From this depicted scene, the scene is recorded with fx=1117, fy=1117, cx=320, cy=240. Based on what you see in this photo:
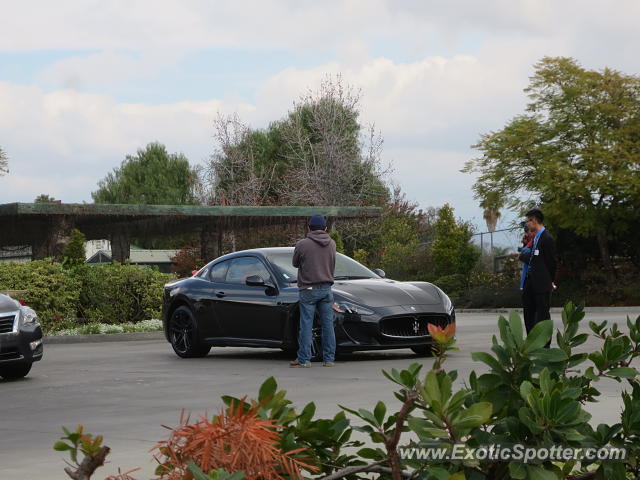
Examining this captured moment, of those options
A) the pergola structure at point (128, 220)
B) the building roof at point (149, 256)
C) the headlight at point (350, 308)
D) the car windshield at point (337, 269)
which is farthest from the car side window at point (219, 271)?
the building roof at point (149, 256)

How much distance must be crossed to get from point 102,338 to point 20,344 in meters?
9.11

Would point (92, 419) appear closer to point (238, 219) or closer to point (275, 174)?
point (238, 219)

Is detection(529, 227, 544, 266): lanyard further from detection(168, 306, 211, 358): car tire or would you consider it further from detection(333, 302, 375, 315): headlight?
detection(168, 306, 211, 358): car tire

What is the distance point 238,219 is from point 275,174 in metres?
33.0

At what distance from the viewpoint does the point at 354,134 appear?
2484 inches

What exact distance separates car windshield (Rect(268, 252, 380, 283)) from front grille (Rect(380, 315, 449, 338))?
1494 mm

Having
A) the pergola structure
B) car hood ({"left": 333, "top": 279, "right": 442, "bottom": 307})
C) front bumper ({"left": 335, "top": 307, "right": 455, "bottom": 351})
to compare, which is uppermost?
Result: the pergola structure

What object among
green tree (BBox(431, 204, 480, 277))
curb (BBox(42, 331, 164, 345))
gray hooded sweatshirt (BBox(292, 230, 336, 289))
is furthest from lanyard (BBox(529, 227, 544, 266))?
green tree (BBox(431, 204, 480, 277))

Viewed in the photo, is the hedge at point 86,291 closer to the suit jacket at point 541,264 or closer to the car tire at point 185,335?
the car tire at point 185,335

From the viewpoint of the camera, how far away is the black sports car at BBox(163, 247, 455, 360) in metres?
14.3

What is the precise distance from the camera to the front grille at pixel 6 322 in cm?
1295

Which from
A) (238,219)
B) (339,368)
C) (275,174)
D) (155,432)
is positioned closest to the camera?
(155,432)

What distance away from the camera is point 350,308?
14.3 m

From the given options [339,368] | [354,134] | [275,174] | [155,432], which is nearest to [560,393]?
[155,432]
